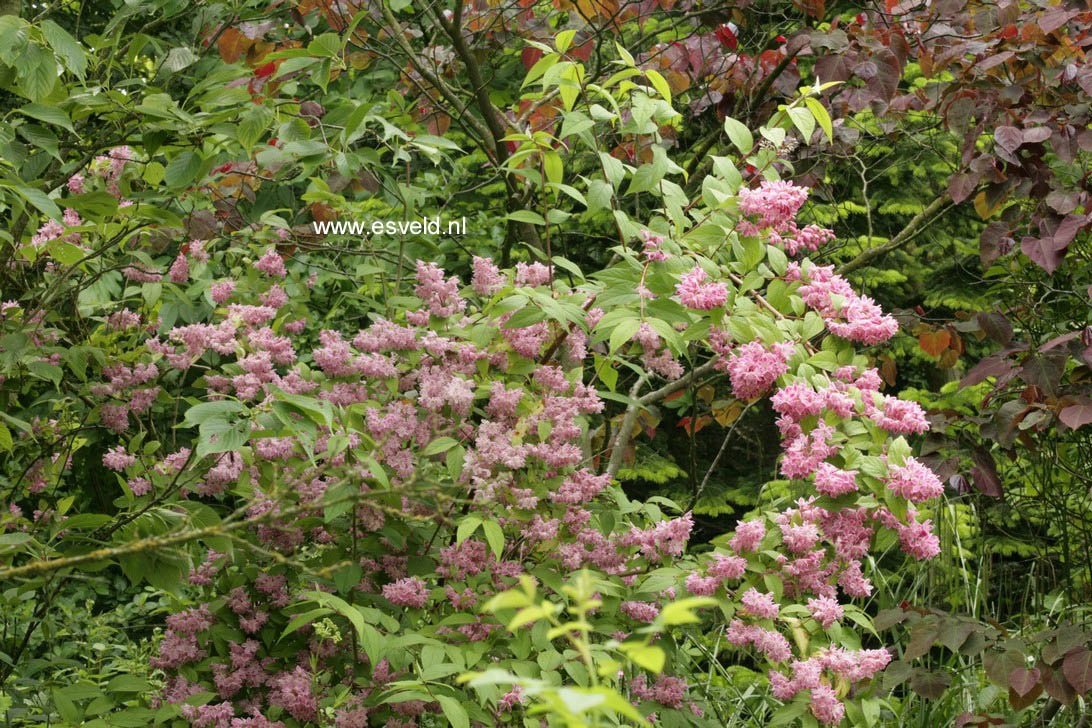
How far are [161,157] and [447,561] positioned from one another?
5.52ft

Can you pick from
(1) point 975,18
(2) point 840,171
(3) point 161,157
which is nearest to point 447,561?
(3) point 161,157

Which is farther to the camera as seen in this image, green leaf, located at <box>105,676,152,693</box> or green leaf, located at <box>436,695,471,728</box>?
green leaf, located at <box>105,676,152,693</box>

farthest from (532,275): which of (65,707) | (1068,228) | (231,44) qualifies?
(231,44)

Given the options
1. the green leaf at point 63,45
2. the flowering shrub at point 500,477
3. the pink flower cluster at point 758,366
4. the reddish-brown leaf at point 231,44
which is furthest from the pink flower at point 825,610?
the reddish-brown leaf at point 231,44

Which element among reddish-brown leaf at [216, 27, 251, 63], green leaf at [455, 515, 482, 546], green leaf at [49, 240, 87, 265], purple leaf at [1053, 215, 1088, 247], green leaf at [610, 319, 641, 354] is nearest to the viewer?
green leaf at [610, 319, 641, 354]

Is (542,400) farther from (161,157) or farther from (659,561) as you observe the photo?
(161,157)

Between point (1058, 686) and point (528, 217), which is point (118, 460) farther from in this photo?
point (1058, 686)

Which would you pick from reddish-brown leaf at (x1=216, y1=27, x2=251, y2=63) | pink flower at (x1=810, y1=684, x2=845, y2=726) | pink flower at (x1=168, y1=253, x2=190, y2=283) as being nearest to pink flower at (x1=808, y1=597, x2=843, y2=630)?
pink flower at (x1=810, y1=684, x2=845, y2=726)

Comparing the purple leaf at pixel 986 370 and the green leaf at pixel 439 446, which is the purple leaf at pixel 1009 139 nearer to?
the purple leaf at pixel 986 370

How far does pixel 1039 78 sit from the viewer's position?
2.94 meters

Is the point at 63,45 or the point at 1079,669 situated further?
the point at 1079,669

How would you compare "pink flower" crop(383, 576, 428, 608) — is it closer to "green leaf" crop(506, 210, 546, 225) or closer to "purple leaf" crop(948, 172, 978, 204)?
"green leaf" crop(506, 210, 546, 225)

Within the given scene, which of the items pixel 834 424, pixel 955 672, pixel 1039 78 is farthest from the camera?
pixel 955 672

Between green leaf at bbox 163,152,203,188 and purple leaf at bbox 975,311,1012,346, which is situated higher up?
green leaf at bbox 163,152,203,188
